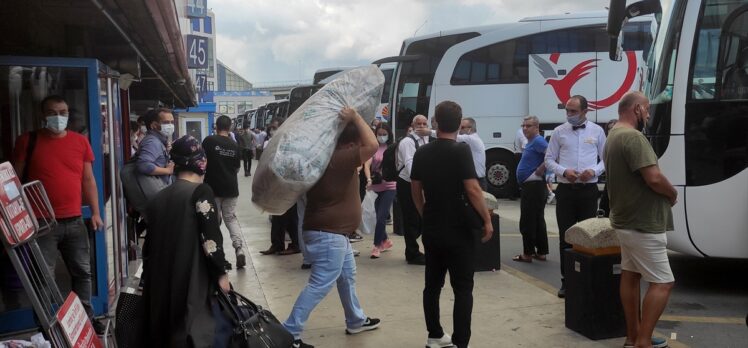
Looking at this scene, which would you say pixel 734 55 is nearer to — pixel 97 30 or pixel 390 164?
pixel 390 164

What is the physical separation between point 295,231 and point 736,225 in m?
5.00

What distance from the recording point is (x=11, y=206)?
3301mm

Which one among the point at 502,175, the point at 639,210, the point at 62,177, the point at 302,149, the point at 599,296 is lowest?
the point at 599,296

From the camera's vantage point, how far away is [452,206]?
4.28 m

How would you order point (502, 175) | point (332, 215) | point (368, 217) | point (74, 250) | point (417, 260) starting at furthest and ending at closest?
1. point (502, 175)
2. point (417, 260)
3. point (368, 217)
4. point (74, 250)
5. point (332, 215)

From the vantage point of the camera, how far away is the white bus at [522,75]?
50.0 feet

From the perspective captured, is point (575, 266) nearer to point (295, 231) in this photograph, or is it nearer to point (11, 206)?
point (11, 206)

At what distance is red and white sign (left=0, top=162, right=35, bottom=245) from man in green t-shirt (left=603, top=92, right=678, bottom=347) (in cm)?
358

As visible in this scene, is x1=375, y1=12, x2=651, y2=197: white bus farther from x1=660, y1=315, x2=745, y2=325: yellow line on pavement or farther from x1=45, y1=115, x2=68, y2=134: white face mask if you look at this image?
x1=45, y1=115, x2=68, y2=134: white face mask

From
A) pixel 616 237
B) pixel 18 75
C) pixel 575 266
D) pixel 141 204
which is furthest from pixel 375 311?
pixel 18 75

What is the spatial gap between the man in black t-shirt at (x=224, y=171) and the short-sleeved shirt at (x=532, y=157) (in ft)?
10.7

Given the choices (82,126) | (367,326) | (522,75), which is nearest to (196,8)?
(522,75)

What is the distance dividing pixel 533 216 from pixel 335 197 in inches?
141

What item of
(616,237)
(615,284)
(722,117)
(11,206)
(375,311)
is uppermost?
(722,117)
